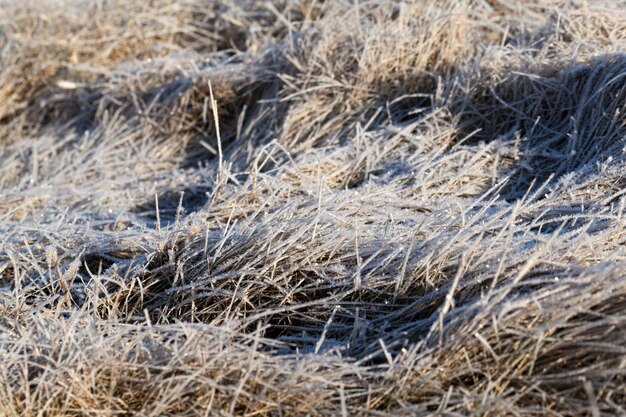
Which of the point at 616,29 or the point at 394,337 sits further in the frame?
the point at 616,29

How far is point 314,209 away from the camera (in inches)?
92.6

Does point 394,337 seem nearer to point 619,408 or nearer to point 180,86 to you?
point 619,408

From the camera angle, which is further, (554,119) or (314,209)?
(554,119)

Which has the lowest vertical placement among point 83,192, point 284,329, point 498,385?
point 83,192

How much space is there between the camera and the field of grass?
175cm

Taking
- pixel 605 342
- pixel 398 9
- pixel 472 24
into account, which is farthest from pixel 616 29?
pixel 605 342

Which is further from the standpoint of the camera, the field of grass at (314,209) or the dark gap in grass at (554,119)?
the dark gap in grass at (554,119)

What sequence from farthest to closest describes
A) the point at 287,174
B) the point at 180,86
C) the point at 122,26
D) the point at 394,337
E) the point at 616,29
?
the point at 122,26
the point at 180,86
the point at 616,29
the point at 287,174
the point at 394,337

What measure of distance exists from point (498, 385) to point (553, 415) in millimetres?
124

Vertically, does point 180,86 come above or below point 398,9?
below

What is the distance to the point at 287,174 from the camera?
2764 millimetres

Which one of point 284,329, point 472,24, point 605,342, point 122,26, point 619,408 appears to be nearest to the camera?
point 619,408

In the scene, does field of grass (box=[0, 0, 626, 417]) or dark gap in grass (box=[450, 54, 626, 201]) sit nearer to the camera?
field of grass (box=[0, 0, 626, 417])

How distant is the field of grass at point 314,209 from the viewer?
1.75 metres
